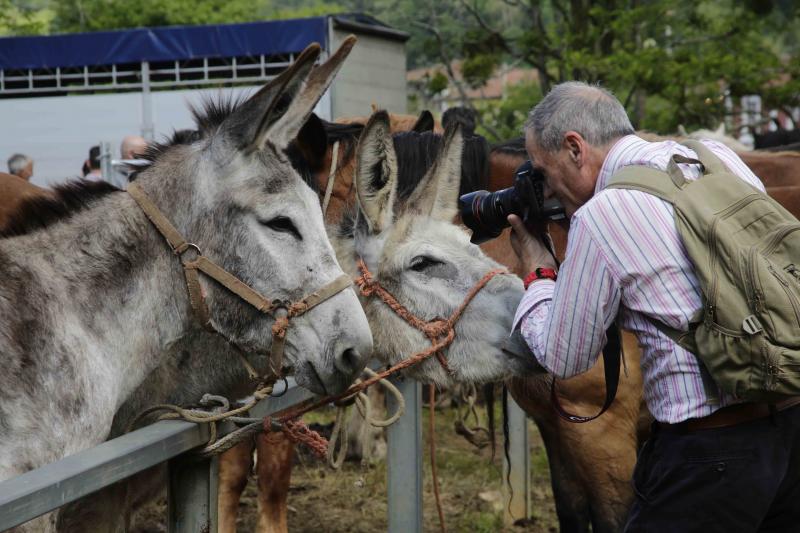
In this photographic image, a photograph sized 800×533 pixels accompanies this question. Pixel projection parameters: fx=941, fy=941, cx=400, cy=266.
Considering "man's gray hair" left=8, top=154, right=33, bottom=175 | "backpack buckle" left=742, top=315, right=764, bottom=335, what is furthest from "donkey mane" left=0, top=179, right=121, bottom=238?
"man's gray hair" left=8, top=154, right=33, bottom=175

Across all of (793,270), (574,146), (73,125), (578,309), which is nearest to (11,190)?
(574,146)

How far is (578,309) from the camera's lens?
2.54m

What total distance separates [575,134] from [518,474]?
383cm

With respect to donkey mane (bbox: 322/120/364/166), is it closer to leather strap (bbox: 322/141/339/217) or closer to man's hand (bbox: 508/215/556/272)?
leather strap (bbox: 322/141/339/217)

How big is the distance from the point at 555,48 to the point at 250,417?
14066mm

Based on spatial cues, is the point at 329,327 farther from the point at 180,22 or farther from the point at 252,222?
the point at 180,22

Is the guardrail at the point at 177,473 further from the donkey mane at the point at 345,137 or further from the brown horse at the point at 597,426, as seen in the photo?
the donkey mane at the point at 345,137

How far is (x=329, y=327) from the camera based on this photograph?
2.83 metres

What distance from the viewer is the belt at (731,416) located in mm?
2539

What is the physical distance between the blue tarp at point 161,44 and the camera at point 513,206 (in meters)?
9.21

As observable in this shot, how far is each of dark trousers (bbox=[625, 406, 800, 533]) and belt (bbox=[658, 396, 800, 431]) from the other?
0.01 meters

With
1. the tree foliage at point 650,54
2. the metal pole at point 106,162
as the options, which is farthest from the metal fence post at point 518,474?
the tree foliage at point 650,54

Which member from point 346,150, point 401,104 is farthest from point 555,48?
point 346,150

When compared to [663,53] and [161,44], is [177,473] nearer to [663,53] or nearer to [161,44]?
[161,44]
